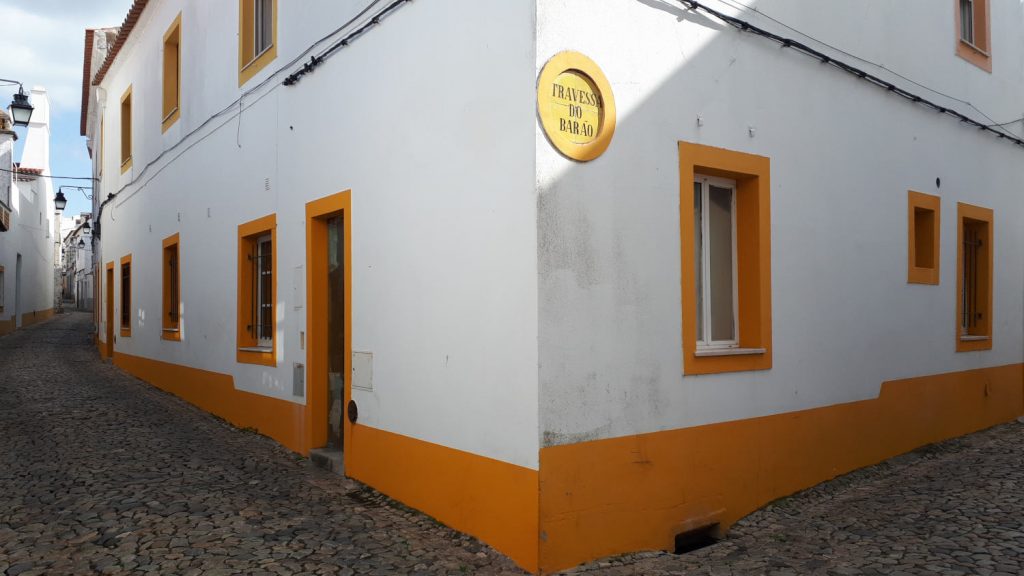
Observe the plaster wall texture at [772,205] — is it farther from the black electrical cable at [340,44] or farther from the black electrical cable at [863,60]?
the black electrical cable at [340,44]

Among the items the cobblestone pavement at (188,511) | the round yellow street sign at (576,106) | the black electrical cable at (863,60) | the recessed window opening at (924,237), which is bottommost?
the cobblestone pavement at (188,511)

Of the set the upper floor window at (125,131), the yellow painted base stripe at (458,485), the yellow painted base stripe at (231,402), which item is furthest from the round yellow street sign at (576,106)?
the upper floor window at (125,131)

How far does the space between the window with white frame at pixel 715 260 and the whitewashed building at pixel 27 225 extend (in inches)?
838

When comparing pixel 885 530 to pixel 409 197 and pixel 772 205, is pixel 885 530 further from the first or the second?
pixel 409 197

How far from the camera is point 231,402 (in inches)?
355

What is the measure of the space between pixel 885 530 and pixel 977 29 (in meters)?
6.94

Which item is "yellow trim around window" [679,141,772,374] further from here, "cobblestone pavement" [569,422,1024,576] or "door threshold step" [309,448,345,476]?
"door threshold step" [309,448,345,476]

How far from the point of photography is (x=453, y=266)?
5.10m

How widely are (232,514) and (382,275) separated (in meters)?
2.04

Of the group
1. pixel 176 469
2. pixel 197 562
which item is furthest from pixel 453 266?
pixel 176 469

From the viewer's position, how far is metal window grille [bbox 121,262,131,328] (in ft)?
48.6

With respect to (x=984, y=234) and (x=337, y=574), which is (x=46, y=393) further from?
(x=984, y=234)

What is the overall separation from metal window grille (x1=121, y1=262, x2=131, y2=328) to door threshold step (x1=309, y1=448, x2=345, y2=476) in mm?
9336

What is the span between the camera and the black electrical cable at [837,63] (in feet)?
18.1
